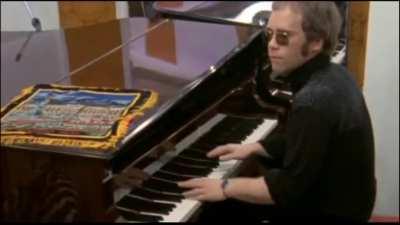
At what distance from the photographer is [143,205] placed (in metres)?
1.40

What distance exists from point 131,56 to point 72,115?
671mm

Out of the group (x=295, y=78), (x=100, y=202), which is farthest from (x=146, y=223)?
(x=295, y=78)

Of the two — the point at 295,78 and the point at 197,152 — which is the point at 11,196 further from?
the point at 295,78

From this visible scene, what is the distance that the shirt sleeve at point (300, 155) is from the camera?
4.75ft

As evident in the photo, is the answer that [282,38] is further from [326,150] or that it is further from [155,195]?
[155,195]

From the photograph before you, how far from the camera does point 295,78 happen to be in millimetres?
1587

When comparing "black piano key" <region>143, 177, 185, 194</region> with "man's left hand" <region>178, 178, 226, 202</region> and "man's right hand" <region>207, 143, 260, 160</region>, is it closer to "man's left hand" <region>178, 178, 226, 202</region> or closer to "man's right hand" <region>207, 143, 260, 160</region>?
"man's left hand" <region>178, 178, 226, 202</region>

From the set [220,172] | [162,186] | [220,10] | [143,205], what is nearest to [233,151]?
[220,172]

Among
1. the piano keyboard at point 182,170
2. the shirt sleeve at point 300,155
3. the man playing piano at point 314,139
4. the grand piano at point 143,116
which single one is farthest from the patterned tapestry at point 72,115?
the shirt sleeve at point 300,155

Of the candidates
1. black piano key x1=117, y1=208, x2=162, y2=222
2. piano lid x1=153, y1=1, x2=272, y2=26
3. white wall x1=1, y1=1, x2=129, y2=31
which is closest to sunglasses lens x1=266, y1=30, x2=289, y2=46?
black piano key x1=117, y1=208, x2=162, y2=222

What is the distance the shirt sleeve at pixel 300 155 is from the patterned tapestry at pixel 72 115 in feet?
1.14

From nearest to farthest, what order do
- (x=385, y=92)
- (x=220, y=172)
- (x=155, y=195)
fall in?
(x=155, y=195), (x=220, y=172), (x=385, y=92)

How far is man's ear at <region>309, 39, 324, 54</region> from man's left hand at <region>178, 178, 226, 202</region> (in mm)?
400

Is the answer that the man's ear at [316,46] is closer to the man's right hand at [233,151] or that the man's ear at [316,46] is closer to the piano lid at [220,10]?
the man's right hand at [233,151]
